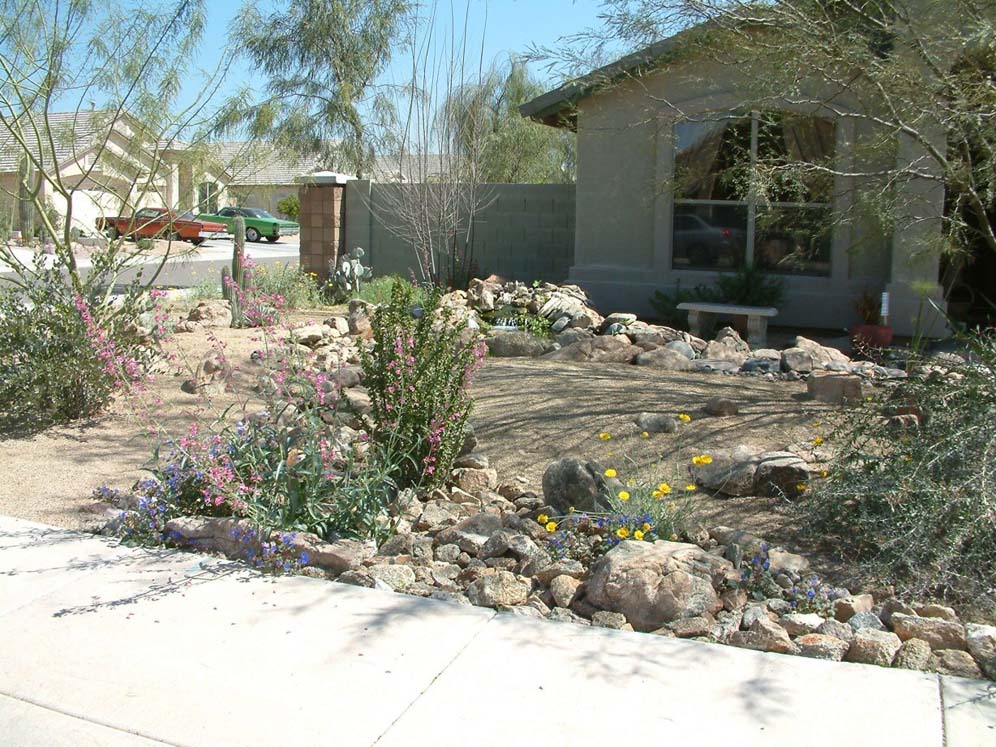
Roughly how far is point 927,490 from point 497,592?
6.56 feet

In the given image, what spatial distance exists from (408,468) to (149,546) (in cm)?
153

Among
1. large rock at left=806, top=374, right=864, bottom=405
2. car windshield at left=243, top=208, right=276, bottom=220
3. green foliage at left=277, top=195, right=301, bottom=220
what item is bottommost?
large rock at left=806, top=374, right=864, bottom=405

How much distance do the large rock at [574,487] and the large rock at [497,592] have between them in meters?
0.90

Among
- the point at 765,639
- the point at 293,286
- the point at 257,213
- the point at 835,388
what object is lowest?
the point at 765,639

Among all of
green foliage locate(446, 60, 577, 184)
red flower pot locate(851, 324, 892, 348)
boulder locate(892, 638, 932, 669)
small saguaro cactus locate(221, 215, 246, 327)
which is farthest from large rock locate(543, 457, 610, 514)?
green foliage locate(446, 60, 577, 184)

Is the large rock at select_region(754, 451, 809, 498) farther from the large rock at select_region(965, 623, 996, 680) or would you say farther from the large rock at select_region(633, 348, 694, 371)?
the large rock at select_region(633, 348, 694, 371)

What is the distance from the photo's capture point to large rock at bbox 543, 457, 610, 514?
5.78 m

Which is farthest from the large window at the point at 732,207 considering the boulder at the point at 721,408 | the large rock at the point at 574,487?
the large rock at the point at 574,487

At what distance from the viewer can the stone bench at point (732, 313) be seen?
12773 mm

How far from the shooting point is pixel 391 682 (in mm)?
4086

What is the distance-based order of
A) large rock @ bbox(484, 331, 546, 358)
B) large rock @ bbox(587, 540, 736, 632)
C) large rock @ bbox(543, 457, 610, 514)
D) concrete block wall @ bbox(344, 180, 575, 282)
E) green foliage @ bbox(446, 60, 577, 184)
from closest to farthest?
1. large rock @ bbox(587, 540, 736, 632)
2. large rock @ bbox(543, 457, 610, 514)
3. large rock @ bbox(484, 331, 546, 358)
4. concrete block wall @ bbox(344, 180, 575, 282)
5. green foliage @ bbox(446, 60, 577, 184)

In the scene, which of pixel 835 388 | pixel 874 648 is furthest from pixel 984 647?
pixel 835 388

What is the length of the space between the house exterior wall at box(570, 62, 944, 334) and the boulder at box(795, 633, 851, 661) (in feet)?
28.7

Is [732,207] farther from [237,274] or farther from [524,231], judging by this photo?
[237,274]
